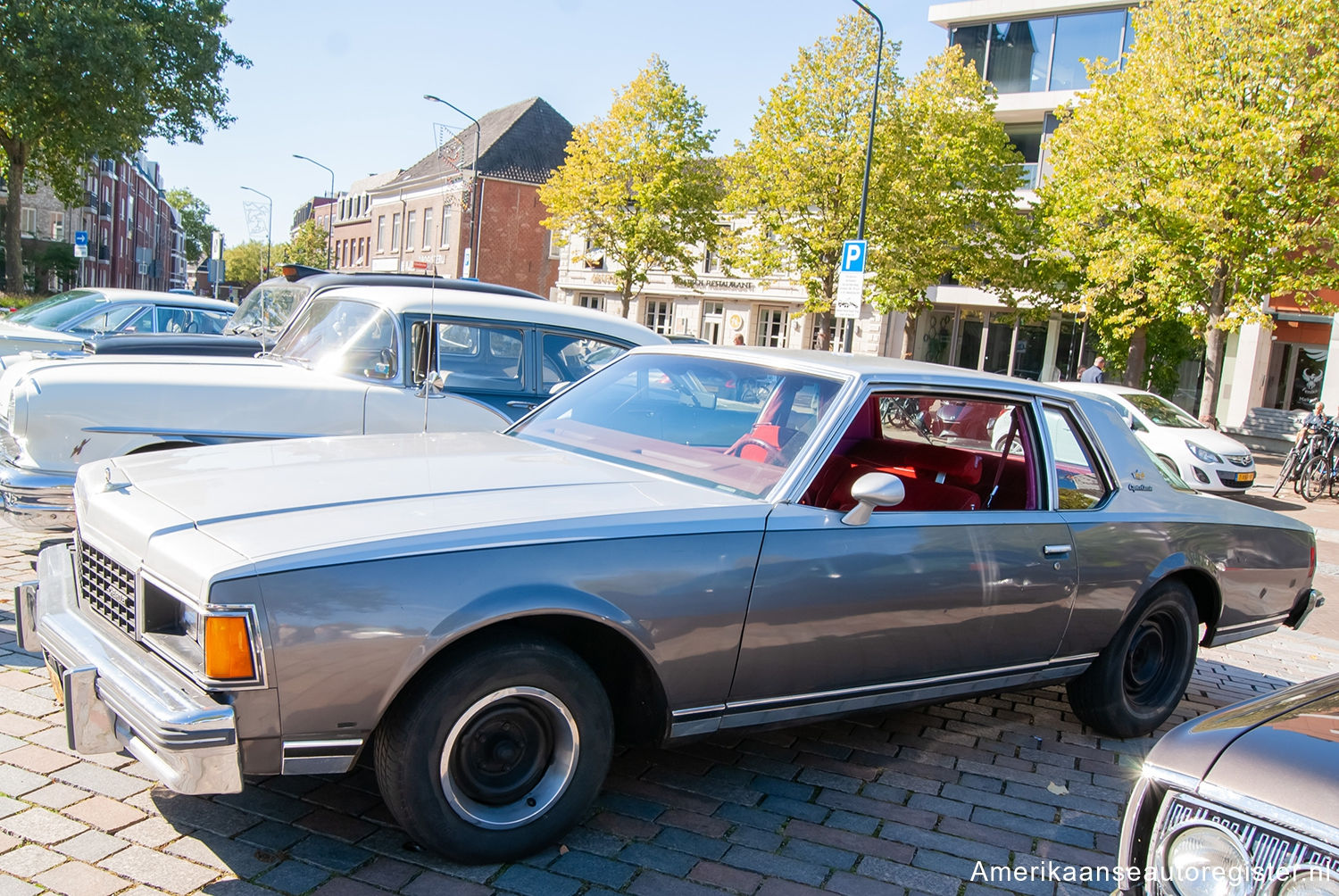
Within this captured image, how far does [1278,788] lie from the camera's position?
198 centimetres

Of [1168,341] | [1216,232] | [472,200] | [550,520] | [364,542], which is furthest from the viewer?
[472,200]

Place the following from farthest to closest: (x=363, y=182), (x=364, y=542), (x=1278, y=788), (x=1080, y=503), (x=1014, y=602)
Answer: (x=363, y=182)
(x=1080, y=503)
(x=1014, y=602)
(x=364, y=542)
(x=1278, y=788)

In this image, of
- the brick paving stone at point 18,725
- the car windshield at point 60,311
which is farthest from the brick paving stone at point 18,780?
the car windshield at point 60,311

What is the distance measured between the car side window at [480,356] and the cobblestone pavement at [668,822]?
2783mm

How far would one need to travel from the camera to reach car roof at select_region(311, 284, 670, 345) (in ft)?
20.8

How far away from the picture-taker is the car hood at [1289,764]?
194cm

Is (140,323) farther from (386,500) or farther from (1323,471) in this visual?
(1323,471)

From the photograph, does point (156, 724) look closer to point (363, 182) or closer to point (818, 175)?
point (818, 175)

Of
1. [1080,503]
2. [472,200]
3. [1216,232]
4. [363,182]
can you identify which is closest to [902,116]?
[1216,232]

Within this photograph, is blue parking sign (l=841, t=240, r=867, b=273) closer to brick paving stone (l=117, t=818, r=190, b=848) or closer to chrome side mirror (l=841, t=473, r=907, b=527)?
chrome side mirror (l=841, t=473, r=907, b=527)

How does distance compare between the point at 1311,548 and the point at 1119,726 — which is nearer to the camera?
the point at 1119,726

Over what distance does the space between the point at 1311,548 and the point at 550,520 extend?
431cm

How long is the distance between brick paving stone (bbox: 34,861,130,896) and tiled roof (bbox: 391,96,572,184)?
4994 centimetres

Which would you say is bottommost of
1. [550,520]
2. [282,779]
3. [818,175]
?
[282,779]
